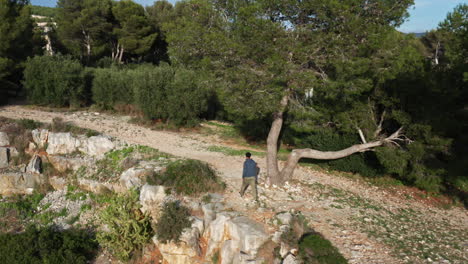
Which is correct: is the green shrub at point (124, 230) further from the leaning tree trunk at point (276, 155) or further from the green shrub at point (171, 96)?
the green shrub at point (171, 96)

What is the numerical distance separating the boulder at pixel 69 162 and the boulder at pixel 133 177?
3.02 metres

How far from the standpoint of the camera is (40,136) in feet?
52.1

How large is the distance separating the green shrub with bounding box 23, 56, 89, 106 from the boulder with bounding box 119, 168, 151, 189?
475 inches

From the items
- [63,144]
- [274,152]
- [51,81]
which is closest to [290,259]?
[274,152]

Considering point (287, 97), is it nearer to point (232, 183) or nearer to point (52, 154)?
point (232, 183)

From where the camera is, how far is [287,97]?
1060 cm

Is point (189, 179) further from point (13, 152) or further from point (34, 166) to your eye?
point (13, 152)

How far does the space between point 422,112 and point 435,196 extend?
3978 mm

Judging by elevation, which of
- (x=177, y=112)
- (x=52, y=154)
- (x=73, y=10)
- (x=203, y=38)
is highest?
(x=73, y=10)

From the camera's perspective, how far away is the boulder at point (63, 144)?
15.4 meters

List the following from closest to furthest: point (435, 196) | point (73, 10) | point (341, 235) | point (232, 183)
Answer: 1. point (341, 235)
2. point (232, 183)
3. point (435, 196)
4. point (73, 10)

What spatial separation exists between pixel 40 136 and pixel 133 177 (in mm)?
7163

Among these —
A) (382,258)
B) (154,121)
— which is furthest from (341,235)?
(154,121)

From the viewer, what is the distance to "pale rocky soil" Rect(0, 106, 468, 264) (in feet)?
25.1
